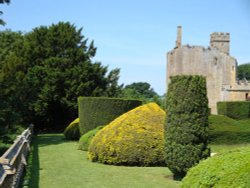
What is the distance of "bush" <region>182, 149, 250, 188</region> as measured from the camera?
5.28 meters

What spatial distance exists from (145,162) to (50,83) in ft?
73.3

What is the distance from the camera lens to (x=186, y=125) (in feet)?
32.3

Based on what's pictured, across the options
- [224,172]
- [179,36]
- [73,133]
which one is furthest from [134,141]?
[179,36]

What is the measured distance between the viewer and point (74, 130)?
78.1 feet

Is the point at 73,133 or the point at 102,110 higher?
the point at 102,110

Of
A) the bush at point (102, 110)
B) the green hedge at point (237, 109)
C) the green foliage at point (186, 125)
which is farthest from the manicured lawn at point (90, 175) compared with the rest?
the green hedge at point (237, 109)

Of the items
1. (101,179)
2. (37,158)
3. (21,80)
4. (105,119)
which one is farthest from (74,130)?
(101,179)

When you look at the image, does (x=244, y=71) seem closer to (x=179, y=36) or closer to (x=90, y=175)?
(x=179, y=36)

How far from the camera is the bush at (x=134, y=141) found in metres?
12.7

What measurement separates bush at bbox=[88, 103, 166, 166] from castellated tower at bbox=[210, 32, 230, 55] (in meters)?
47.4

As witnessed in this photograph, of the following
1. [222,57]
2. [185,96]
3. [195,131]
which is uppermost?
[222,57]

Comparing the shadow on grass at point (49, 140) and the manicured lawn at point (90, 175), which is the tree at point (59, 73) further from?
the manicured lawn at point (90, 175)

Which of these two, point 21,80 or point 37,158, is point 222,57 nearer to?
point 21,80

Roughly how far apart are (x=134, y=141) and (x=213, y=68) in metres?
43.1
